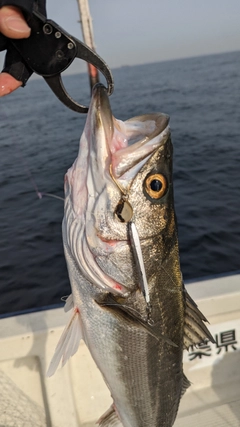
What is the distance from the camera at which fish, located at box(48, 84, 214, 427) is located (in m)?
1.74

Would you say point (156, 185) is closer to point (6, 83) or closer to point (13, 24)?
point (13, 24)

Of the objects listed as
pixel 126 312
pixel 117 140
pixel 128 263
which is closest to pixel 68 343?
pixel 126 312

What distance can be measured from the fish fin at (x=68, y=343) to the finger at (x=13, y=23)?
1394mm

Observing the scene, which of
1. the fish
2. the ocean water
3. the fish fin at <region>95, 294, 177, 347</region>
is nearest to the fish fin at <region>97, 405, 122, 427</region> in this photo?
the fish

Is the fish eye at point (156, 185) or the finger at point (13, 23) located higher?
the finger at point (13, 23)

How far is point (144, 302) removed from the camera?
189 cm

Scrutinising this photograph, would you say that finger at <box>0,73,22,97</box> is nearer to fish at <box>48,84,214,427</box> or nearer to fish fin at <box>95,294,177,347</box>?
fish at <box>48,84,214,427</box>

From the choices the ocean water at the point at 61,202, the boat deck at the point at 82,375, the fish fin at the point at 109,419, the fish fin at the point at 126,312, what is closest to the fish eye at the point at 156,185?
the fish fin at the point at 126,312

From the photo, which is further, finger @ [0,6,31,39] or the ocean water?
the ocean water

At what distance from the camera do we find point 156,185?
177 centimetres

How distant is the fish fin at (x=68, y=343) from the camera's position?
1.96m

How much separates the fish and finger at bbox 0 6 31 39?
22.6 inches

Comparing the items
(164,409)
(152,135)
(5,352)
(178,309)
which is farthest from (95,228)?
(5,352)

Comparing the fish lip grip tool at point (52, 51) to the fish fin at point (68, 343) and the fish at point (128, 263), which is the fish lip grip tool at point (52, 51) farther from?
the fish fin at point (68, 343)
